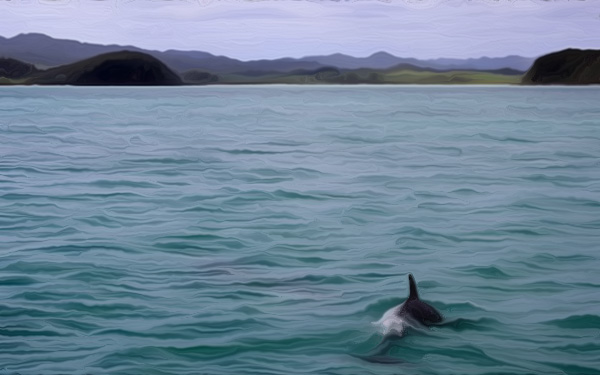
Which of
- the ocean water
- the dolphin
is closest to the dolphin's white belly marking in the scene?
the dolphin

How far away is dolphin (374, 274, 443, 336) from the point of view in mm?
7406

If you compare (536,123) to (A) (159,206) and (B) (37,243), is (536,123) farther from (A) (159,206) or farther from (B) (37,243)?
(B) (37,243)

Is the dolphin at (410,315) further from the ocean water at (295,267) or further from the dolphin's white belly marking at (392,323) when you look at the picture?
the ocean water at (295,267)

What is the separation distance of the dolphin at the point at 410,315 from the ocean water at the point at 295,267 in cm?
13

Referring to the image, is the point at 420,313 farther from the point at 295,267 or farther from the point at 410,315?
the point at 295,267

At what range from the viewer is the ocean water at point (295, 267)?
273 inches

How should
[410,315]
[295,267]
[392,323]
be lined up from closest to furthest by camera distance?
[392,323]
[410,315]
[295,267]

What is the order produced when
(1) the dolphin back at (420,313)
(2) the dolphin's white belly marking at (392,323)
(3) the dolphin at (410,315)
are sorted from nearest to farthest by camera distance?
(2) the dolphin's white belly marking at (392,323) → (3) the dolphin at (410,315) → (1) the dolphin back at (420,313)

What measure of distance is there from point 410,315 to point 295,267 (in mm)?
2758

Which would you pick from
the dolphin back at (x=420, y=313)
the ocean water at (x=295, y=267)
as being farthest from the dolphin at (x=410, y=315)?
the ocean water at (x=295, y=267)

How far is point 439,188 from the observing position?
18.0 m

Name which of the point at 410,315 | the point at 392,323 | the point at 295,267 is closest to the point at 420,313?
the point at 410,315

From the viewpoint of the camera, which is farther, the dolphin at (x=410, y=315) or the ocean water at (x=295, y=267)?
the dolphin at (x=410, y=315)

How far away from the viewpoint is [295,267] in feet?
33.2
